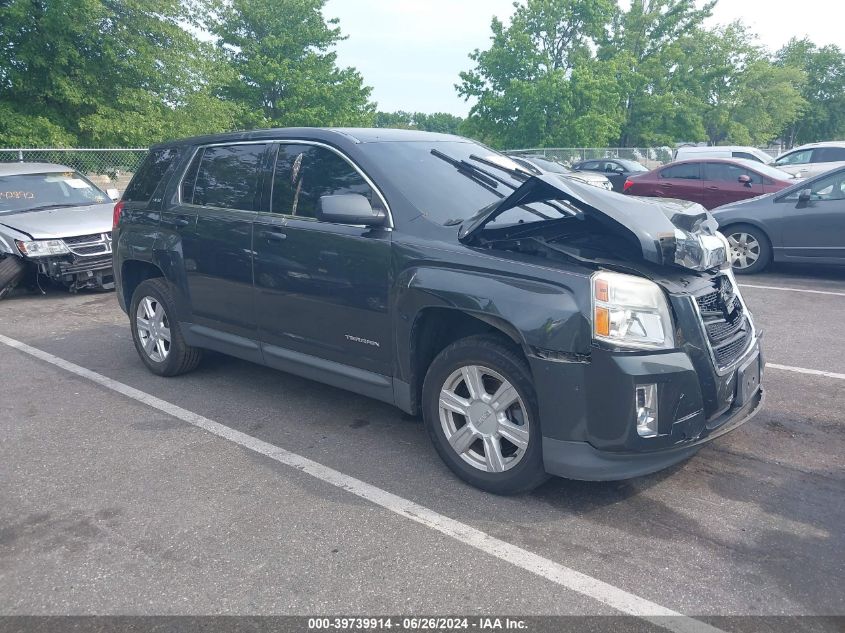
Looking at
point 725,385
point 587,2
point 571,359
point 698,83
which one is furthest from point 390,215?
point 698,83

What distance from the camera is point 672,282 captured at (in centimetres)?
350

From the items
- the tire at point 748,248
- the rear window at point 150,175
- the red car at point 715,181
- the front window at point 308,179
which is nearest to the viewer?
the front window at point 308,179

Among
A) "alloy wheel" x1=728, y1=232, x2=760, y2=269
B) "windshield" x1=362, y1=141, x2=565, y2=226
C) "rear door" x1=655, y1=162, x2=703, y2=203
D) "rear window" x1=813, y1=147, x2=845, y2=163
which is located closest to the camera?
"windshield" x1=362, y1=141, x2=565, y2=226

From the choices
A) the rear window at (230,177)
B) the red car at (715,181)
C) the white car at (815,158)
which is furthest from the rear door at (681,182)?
the rear window at (230,177)

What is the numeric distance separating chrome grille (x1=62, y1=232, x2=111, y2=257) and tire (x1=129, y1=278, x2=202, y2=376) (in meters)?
3.73

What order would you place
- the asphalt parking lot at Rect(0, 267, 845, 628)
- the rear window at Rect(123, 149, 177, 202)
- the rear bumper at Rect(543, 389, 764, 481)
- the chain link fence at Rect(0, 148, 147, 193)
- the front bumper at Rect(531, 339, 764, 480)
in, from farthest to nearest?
1. the chain link fence at Rect(0, 148, 147, 193)
2. the rear window at Rect(123, 149, 177, 202)
3. the rear bumper at Rect(543, 389, 764, 481)
4. the front bumper at Rect(531, 339, 764, 480)
5. the asphalt parking lot at Rect(0, 267, 845, 628)

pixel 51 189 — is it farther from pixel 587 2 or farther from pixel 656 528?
pixel 587 2

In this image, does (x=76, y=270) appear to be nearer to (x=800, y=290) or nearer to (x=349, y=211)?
(x=349, y=211)

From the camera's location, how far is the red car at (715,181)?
13.9m

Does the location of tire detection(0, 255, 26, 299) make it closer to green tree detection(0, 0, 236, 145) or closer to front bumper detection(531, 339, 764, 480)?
front bumper detection(531, 339, 764, 480)

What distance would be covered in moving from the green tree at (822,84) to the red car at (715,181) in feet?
177

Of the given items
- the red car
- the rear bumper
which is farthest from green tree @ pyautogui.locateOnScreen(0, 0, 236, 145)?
the rear bumper

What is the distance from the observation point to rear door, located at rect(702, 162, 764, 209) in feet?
45.6

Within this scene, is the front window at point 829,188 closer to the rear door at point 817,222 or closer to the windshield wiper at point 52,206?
the rear door at point 817,222
